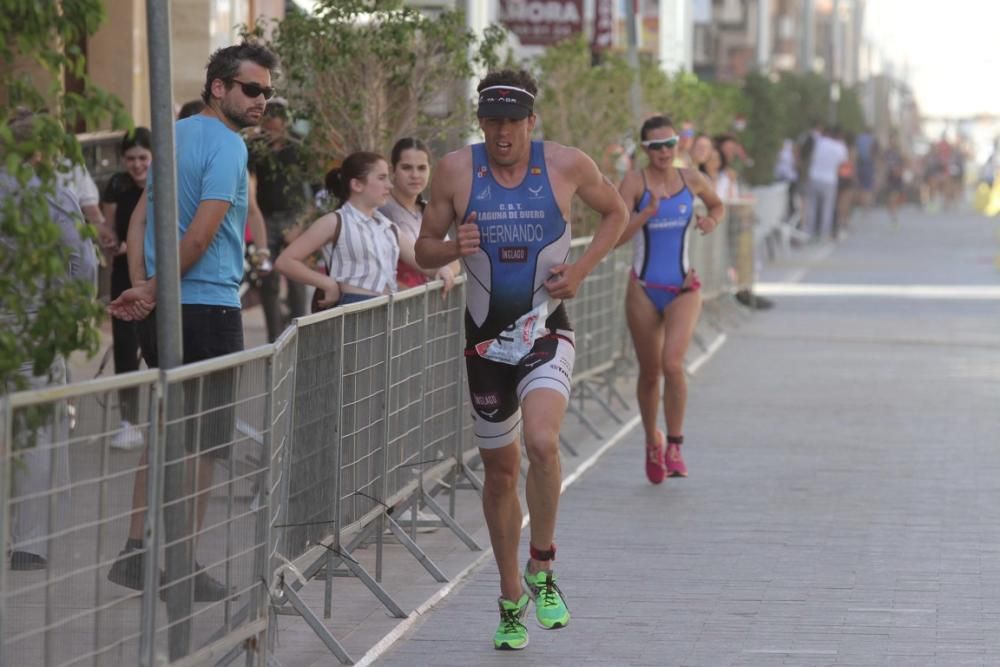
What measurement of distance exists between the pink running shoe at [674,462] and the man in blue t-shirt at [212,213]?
13.0ft

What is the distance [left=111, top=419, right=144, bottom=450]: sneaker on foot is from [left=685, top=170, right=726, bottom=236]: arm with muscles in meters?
6.74

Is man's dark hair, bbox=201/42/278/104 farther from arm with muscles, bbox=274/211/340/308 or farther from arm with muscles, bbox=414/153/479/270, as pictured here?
arm with muscles, bbox=274/211/340/308

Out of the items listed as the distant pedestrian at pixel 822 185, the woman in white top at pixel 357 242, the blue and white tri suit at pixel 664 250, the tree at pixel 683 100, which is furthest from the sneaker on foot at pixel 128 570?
the distant pedestrian at pixel 822 185

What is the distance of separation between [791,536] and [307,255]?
8.01 feet

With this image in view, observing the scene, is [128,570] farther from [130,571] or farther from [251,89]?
[251,89]

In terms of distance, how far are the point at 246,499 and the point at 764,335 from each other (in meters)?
14.9

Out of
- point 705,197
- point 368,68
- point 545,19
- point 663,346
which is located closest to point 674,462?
point 663,346

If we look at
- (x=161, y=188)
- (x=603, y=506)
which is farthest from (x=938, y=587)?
(x=161, y=188)

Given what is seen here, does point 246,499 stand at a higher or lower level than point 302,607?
higher

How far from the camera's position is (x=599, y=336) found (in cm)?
1434

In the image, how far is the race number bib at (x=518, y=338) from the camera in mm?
7566

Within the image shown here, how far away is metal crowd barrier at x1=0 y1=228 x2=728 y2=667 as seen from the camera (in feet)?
16.4

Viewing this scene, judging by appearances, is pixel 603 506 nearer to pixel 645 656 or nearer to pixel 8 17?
pixel 645 656

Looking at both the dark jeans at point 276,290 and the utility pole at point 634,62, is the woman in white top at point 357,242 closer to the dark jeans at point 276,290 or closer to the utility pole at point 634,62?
the dark jeans at point 276,290
